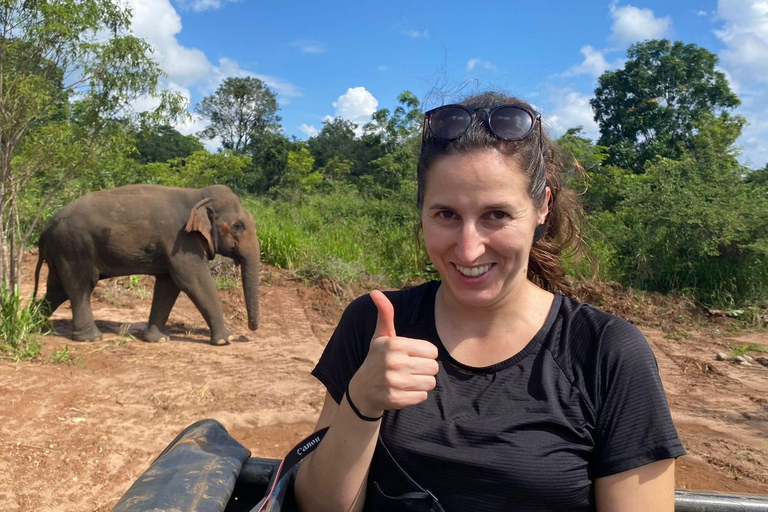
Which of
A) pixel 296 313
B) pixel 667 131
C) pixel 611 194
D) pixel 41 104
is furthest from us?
pixel 667 131

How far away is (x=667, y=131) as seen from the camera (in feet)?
74.2

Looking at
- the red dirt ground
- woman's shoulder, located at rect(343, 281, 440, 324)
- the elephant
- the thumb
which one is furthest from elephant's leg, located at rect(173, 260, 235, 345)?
the thumb

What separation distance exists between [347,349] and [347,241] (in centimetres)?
969

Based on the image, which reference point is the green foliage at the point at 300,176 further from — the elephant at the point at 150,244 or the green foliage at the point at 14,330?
the green foliage at the point at 14,330

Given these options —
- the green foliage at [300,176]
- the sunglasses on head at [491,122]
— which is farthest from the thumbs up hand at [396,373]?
the green foliage at [300,176]

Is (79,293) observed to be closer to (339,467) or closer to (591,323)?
(339,467)

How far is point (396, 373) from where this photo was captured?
4.02ft

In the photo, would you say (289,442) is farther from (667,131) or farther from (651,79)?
(651,79)

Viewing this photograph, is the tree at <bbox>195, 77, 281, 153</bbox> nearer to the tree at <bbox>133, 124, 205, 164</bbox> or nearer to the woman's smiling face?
the tree at <bbox>133, 124, 205, 164</bbox>

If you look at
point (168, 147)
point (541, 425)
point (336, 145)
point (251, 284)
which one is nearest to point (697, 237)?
point (251, 284)

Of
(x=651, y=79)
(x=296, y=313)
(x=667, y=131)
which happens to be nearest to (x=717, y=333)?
(x=296, y=313)

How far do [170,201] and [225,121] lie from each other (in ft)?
111

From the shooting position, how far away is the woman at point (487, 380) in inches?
50.8

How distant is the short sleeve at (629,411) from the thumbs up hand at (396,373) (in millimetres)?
395
